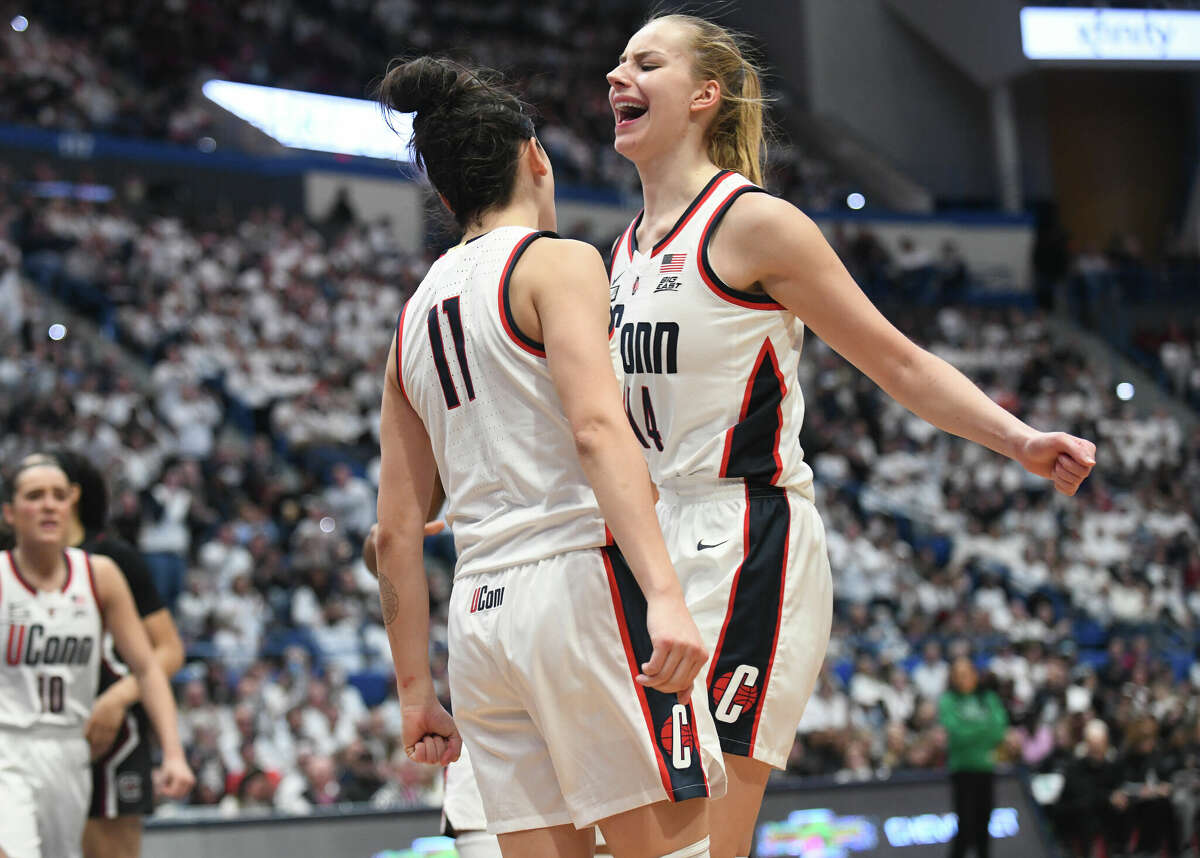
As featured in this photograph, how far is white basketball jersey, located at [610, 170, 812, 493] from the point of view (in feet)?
10.8

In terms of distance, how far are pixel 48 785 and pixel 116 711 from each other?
37cm

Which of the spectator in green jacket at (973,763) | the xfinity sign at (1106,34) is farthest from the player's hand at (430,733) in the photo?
the xfinity sign at (1106,34)

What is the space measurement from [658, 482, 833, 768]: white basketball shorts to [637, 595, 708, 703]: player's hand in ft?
2.24

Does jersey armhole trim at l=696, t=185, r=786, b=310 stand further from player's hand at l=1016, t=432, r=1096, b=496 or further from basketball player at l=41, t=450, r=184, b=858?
basketball player at l=41, t=450, r=184, b=858

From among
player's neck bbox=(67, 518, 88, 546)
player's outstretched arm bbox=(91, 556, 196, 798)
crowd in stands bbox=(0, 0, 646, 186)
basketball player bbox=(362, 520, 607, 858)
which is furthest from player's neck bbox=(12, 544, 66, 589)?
crowd in stands bbox=(0, 0, 646, 186)

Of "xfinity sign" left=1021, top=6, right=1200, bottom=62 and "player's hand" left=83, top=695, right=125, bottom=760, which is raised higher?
"xfinity sign" left=1021, top=6, right=1200, bottom=62

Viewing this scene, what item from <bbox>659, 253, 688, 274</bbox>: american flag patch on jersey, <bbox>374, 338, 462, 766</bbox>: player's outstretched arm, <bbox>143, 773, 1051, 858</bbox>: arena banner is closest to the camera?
<bbox>374, 338, 462, 766</bbox>: player's outstretched arm

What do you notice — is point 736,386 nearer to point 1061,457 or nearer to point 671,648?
point 1061,457

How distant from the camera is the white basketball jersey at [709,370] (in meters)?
3.31

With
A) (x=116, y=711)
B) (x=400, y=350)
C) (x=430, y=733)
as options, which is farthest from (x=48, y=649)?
(x=400, y=350)

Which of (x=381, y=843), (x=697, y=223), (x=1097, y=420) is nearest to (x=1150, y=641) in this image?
(x=1097, y=420)

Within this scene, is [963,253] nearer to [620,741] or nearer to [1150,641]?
[1150,641]

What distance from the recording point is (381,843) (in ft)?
27.7

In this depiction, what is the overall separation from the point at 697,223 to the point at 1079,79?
2790cm
